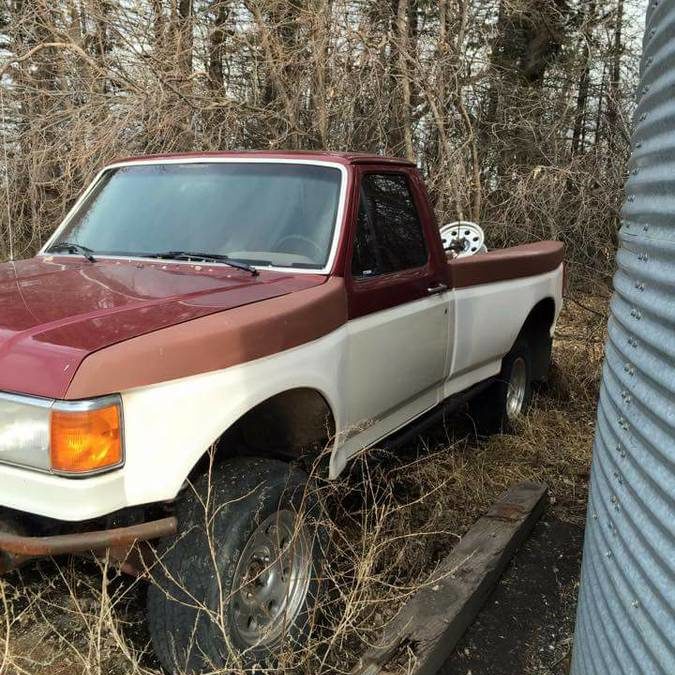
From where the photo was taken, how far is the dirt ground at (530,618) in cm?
271

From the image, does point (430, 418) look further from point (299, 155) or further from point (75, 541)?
point (75, 541)

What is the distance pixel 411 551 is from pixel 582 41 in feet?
29.0

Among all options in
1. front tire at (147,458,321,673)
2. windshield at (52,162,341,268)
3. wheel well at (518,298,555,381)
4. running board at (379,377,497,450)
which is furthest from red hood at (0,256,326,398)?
wheel well at (518,298,555,381)

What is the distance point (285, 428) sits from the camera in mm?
2896

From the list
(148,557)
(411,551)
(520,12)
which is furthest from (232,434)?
(520,12)

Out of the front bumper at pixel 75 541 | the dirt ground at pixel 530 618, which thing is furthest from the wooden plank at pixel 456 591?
the front bumper at pixel 75 541

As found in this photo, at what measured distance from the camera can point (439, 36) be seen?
842 centimetres

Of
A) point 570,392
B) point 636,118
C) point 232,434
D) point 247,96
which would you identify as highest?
point 247,96

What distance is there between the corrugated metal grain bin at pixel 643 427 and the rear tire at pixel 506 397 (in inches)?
113

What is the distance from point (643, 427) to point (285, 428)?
1565 mm

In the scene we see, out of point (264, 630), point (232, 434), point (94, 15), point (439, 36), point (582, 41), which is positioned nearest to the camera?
point (264, 630)

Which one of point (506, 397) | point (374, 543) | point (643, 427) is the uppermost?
point (643, 427)

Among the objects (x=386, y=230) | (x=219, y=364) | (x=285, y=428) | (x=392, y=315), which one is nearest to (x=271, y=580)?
(x=285, y=428)

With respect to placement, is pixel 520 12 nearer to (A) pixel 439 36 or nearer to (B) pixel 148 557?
(A) pixel 439 36
